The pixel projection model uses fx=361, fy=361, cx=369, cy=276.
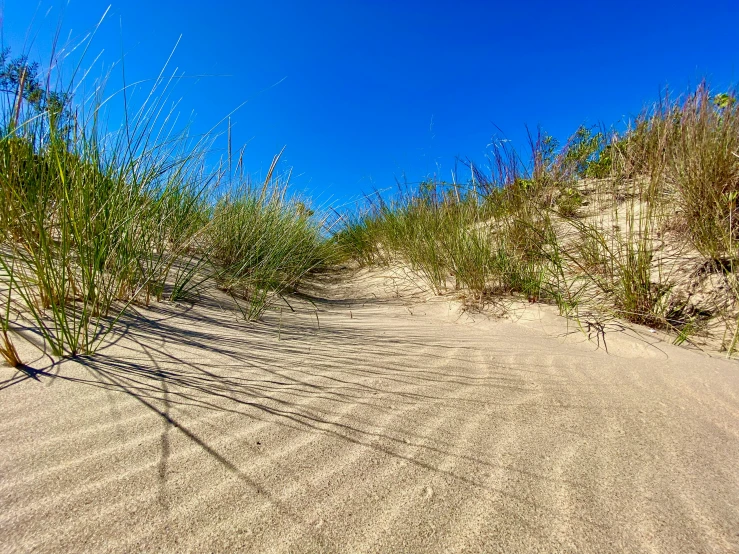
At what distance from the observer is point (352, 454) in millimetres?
894

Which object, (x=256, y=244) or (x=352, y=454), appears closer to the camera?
(x=352, y=454)

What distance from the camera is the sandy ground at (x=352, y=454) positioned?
0.66 m

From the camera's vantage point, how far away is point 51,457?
30.1 inches

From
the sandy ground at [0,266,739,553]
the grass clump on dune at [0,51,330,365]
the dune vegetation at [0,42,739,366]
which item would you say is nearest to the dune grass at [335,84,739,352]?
the dune vegetation at [0,42,739,366]

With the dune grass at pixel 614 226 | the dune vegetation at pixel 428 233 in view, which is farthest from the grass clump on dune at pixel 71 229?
the dune grass at pixel 614 226

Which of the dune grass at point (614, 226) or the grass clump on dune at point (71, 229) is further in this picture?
the dune grass at point (614, 226)

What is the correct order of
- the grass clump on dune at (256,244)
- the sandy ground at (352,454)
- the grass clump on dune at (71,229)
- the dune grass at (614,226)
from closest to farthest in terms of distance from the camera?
the sandy ground at (352,454) < the grass clump on dune at (71,229) < the dune grass at (614,226) < the grass clump on dune at (256,244)

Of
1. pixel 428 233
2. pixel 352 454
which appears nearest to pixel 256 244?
pixel 428 233

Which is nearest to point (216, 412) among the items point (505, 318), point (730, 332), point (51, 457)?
point (51, 457)

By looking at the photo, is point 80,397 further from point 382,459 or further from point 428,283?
point 428,283

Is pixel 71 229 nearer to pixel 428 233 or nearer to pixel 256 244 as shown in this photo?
pixel 256 244

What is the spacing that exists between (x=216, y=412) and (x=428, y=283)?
2948 millimetres

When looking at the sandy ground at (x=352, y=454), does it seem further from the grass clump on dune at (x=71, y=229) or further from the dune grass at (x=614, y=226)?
the dune grass at (x=614, y=226)

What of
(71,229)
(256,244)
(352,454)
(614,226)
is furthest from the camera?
(256,244)
